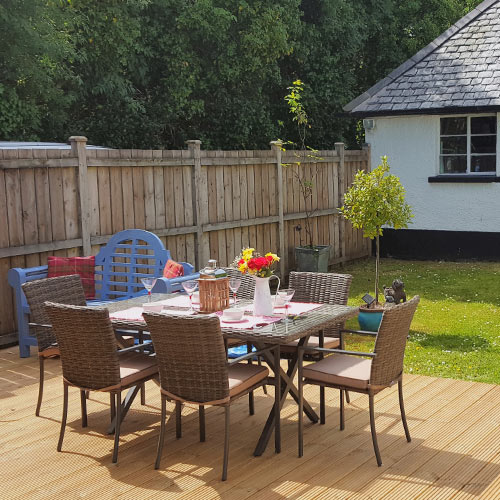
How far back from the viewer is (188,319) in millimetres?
4797

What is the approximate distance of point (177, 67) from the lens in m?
16.5

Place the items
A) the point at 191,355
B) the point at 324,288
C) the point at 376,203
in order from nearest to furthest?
1. the point at 191,355
2. the point at 324,288
3. the point at 376,203

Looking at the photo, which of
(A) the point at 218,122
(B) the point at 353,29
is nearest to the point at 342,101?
(B) the point at 353,29

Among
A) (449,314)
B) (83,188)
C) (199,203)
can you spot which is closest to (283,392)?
(83,188)

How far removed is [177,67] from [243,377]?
12250 millimetres

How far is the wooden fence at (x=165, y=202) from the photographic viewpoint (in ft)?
27.5

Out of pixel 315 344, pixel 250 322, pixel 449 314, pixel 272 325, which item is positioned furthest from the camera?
pixel 449 314

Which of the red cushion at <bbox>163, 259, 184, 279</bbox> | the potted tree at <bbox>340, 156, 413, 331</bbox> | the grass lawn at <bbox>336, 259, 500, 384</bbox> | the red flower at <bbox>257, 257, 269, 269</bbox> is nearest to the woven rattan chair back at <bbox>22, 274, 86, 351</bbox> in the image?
the red cushion at <bbox>163, 259, 184, 279</bbox>

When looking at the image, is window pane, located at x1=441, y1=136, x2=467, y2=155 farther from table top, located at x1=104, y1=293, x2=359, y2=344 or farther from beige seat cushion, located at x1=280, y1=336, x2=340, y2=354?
table top, located at x1=104, y1=293, x2=359, y2=344

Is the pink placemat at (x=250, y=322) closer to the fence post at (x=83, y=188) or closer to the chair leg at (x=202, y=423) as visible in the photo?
the chair leg at (x=202, y=423)

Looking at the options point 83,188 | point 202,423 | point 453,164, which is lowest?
point 202,423

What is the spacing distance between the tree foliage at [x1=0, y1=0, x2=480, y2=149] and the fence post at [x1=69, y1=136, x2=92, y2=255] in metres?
5.28

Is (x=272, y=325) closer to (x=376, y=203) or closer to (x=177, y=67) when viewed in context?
(x=376, y=203)

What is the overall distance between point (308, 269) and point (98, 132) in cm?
621
